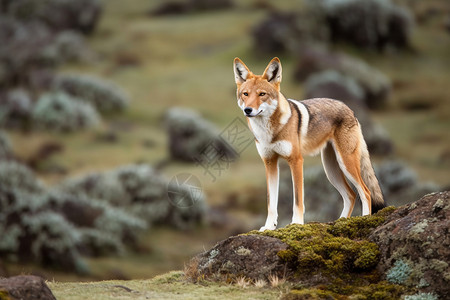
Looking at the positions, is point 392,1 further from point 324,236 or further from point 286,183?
point 324,236

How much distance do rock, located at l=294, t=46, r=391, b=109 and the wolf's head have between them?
130 feet

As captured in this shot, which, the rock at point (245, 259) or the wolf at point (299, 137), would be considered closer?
the rock at point (245, 259)

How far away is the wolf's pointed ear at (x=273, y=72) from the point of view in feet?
32.9

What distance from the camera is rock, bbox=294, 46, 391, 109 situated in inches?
1987

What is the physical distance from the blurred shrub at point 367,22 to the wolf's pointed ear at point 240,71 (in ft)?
173

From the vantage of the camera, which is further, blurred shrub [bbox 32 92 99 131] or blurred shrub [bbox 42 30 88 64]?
blurred shrub [bbox 42 30 88 64]

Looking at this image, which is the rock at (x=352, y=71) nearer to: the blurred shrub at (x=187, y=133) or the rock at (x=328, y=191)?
the blurred shrub at (x=187, y=133)

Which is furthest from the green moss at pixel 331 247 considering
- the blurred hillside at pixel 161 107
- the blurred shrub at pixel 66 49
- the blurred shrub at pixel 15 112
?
the blurred shrub at pixel 66 49

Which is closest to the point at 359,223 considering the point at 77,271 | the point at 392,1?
the point at 77,271

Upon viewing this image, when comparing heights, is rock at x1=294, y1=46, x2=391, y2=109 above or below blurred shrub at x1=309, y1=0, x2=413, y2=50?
below

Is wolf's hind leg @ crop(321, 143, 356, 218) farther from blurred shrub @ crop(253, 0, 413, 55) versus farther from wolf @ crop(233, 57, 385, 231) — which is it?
blurred shrub @ crop(253, 0, 413, 55)

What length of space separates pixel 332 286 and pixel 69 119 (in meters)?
39.4

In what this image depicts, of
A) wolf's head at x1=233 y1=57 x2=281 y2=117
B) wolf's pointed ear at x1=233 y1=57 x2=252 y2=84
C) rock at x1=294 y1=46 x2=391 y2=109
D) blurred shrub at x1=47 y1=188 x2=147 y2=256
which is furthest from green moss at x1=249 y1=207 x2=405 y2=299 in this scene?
rock at x1=294 y1=46 x2=391 y2=109

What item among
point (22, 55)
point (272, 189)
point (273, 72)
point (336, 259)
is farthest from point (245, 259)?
point (22, 55)
